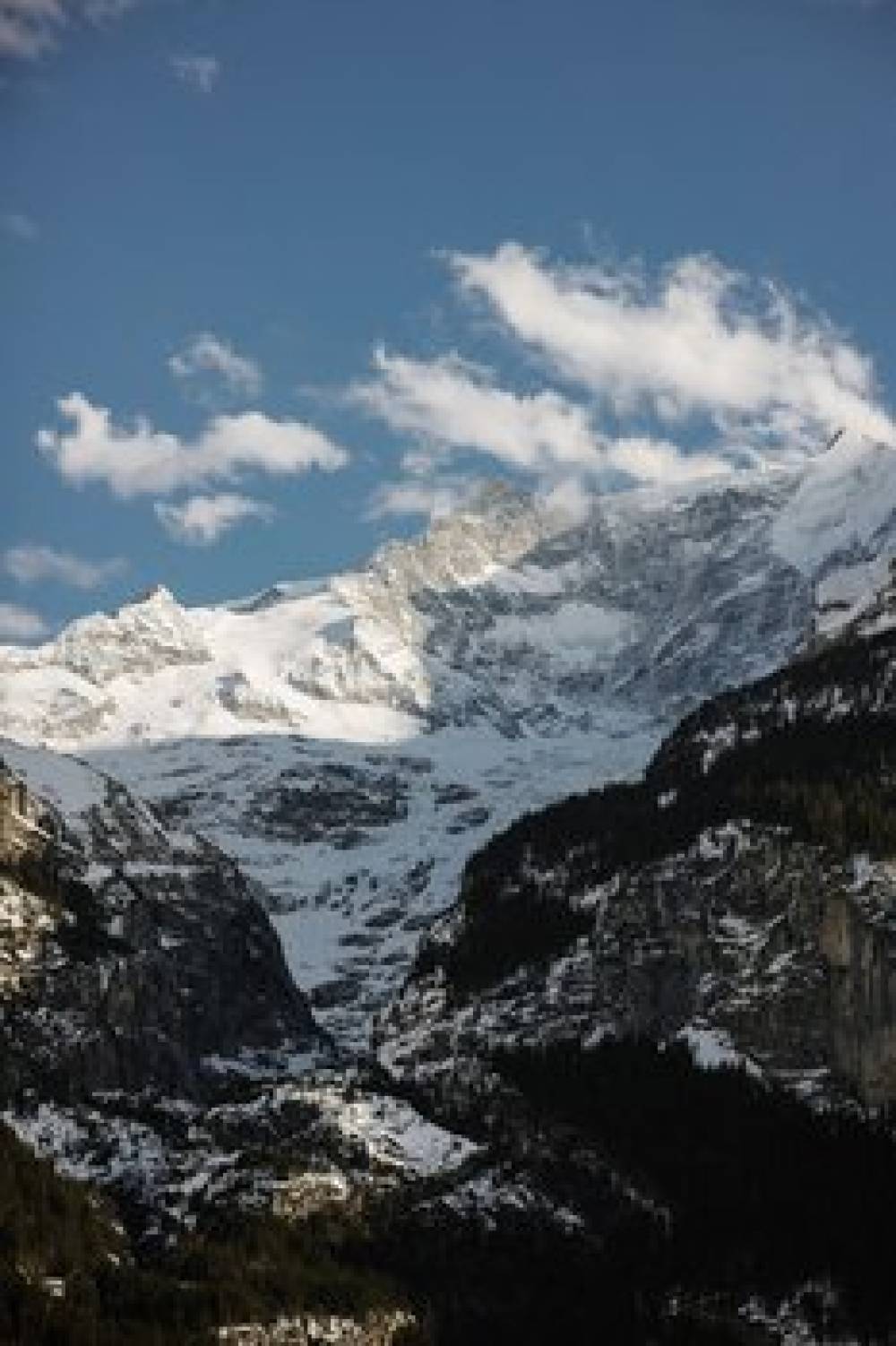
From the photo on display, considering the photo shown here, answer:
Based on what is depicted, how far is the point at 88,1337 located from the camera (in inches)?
7795

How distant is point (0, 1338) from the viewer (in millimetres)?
197875

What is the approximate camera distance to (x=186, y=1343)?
19888 cm

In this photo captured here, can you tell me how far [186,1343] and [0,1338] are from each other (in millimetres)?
13437

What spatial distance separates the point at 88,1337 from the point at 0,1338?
6.40m
